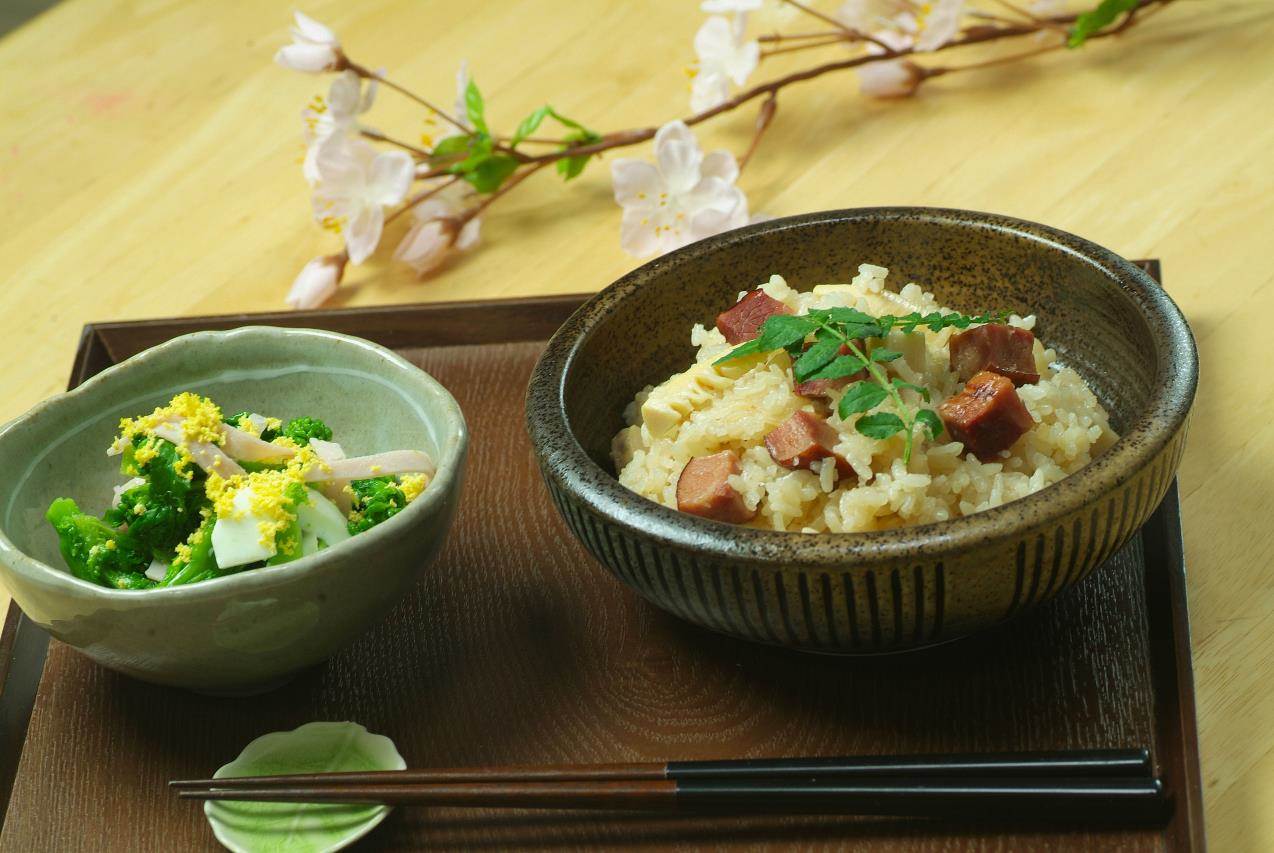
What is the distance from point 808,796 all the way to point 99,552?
2.99ft

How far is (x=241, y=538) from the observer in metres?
1.60

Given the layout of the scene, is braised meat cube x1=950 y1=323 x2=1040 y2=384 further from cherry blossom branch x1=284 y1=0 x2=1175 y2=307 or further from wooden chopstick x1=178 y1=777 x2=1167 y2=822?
cherry blossom branch x1=284 y1=0 x2=1175 y2=307

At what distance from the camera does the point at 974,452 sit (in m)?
1.61

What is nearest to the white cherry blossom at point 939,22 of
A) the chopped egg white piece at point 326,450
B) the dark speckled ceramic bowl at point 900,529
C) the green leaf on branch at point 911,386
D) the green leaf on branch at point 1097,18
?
the green leaf on branch at point 1097,18

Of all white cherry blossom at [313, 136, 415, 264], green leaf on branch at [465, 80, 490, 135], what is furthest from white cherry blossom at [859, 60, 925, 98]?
white cherry blossom at [313, 136, 415, 264]

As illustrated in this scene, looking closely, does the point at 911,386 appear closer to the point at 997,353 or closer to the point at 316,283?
the point at 997,353

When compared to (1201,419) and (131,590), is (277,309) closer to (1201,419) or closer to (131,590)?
(131,590)

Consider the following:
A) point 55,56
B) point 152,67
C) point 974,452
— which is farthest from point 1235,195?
point 55,56

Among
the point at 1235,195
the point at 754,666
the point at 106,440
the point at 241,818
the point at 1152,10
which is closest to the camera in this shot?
the point at 241,818

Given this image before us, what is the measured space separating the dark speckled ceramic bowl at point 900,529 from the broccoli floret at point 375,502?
21 centimetres

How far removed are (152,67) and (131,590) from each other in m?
2.38

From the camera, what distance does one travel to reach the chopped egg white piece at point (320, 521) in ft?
5.47

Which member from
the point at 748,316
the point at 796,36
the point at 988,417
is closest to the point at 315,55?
the point at 796,36

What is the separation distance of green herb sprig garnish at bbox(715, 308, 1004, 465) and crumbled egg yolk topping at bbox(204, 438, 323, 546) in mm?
547
